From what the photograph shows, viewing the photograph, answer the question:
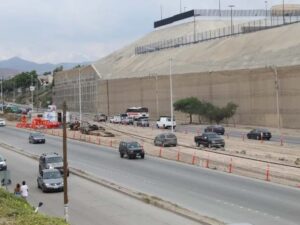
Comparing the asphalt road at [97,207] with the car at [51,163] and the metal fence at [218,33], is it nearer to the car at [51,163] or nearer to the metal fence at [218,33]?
the car at [51,163]

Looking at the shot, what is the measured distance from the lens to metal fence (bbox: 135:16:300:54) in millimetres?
126875

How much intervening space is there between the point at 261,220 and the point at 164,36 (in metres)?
142

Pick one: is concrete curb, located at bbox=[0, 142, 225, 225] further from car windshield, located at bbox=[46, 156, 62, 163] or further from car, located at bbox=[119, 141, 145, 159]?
car, located at bbox=[119, 141, 145, 159]

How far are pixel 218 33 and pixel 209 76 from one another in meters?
38.5

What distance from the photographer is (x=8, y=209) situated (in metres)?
18.2

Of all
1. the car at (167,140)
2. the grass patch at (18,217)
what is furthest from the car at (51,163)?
the car at (167,140)

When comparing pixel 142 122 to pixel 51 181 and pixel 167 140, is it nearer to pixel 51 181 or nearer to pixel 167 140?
pixel 167 140

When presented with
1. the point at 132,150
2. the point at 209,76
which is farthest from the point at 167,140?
the point at 209,76

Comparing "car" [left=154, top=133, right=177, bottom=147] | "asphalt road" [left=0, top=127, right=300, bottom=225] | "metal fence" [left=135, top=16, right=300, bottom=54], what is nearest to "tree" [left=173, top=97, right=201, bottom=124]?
"metal fence" [left=135, top=16, right=300, bottom=54]

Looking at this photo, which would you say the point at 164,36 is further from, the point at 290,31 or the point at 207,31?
the point at 290,31

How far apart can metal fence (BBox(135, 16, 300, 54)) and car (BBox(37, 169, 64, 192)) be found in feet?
294

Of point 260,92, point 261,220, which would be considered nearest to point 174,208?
point 261,220

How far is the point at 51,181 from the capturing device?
34094mm

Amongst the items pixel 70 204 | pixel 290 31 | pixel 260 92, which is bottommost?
pixel 70 204
